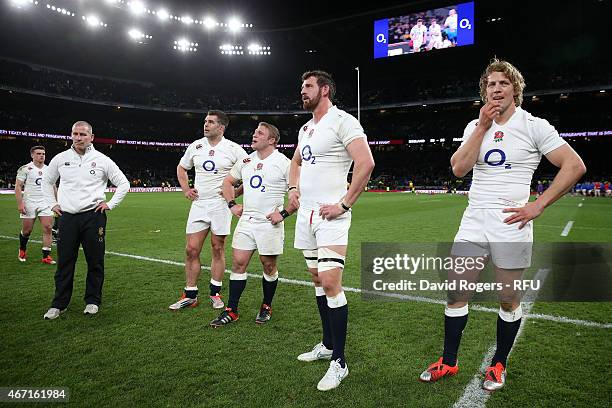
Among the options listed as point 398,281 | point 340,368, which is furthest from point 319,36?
point 340,368

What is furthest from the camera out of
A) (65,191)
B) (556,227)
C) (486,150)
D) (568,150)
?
(556,227)

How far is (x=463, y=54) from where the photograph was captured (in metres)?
46.1

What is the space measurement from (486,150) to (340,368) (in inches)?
78.1

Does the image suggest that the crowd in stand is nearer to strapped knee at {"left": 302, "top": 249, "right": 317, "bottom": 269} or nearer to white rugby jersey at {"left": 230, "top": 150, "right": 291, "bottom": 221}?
white rugby jersey at {"left": 230, "top": 150, "right": 291, "bottom": 221}

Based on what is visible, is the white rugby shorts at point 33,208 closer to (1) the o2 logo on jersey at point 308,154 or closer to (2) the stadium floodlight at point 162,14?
(1) the o2 logo on jersey at point 308,154

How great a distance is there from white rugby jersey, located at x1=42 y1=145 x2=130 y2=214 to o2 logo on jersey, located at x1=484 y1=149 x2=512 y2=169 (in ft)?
13.6

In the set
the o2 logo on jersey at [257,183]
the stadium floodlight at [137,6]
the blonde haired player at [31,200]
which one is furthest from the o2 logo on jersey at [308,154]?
the stadium floodlight at [137,6]

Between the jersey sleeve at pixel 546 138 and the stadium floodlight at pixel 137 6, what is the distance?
4496 centimetres

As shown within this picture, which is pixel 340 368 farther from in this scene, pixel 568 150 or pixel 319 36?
pixel 319 36

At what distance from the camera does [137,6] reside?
39.6 metres

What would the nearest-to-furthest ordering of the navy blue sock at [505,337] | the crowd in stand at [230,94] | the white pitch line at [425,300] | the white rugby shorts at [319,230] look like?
the navy blue sock at [505,337] → the white rugby shorts at [319,230] → the white pitch line at [425,300] → the crowd in stand at [230,94]

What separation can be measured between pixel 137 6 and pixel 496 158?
44910mm

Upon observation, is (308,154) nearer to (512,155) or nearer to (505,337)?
(512,155)

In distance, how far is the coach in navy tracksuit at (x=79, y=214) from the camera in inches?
186
